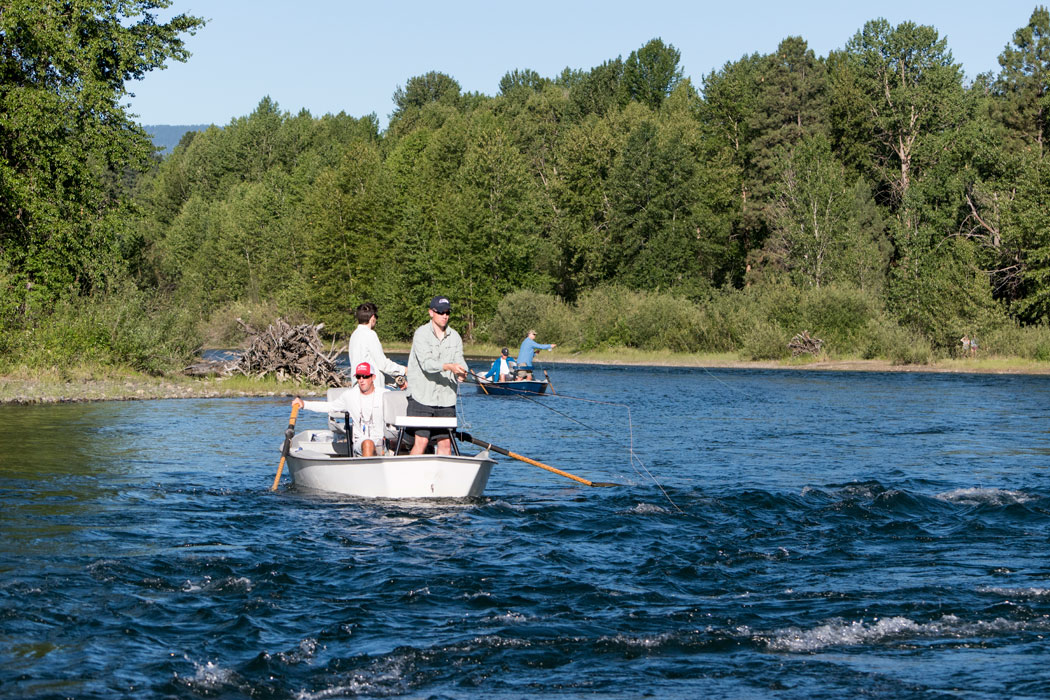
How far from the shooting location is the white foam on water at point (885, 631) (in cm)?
796

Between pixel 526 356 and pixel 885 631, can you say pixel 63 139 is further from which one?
pixel 885 631

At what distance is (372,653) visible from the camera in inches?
303

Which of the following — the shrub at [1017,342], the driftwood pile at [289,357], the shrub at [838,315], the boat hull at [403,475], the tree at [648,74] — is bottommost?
the boat hull at [403,475]

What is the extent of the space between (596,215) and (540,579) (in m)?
72.1

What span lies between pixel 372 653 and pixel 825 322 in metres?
48.4

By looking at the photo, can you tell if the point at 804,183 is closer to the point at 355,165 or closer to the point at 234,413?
the point at 355,165

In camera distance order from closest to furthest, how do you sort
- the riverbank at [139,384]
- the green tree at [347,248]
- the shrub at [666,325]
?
the riverbank at [139,384]
the shrub at [666,325]
the green tree at [347,248]

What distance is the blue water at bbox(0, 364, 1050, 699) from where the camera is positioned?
7.30m

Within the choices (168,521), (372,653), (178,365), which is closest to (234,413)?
(178,365)

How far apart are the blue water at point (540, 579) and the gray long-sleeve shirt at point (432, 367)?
4.20 feet

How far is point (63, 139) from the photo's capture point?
31297 millimetres

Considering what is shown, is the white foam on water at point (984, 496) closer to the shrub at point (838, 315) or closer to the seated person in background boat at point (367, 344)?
the seated person in background boat at point (367, 344)

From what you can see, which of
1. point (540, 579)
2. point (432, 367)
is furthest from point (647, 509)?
point (540, 579)

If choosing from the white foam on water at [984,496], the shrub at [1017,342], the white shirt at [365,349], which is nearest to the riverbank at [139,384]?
the shrub at [1017,342]
